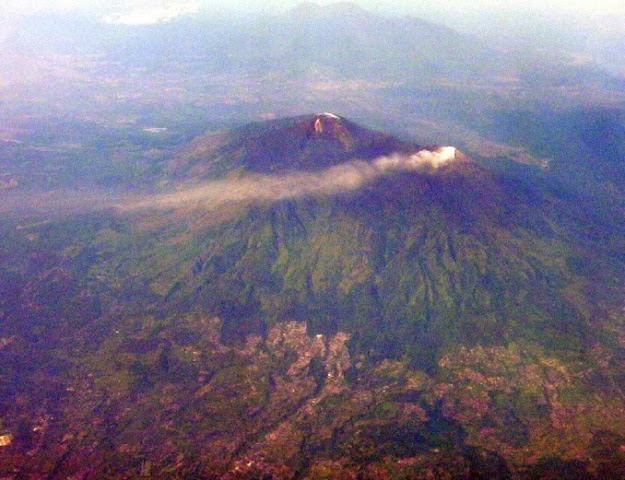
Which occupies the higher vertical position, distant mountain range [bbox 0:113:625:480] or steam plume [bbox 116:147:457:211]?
steam plume [bbox 116:147:457:211]

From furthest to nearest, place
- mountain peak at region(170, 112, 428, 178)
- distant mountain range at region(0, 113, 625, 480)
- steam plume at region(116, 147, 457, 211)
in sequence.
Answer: mountain peak at region(170, 112, 428, 178)
steam plume at region(116, 147, 457, 211)
distant mountain range at region(0, 113, 625, 480)

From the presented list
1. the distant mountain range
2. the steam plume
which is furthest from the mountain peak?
the steam plume

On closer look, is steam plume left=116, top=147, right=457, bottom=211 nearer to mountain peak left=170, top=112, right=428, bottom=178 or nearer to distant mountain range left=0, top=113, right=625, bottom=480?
distant mountain range left=0, top=113, right=625, bottom=480

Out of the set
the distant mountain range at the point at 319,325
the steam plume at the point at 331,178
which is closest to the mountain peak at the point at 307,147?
the distant mountain range at the point at 319,325

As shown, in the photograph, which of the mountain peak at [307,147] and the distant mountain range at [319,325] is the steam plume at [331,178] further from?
the mountain peak at [307,147]

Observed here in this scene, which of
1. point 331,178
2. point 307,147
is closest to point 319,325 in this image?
point 331,178

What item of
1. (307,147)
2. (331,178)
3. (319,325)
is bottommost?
(319,325)

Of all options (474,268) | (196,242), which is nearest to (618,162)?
(474,268)

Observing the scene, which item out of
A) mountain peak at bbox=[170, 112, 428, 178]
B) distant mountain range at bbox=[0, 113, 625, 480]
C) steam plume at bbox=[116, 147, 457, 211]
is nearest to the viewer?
distant mountain range at bbox=[0, 113, 625, 480]

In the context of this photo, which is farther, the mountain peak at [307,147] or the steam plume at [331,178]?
the mountain peak at [307,147]

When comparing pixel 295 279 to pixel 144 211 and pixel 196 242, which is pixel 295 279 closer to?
pixel 196 242

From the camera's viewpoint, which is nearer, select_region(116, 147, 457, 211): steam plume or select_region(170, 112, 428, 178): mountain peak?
select_region(116, 147, 457, 211): steam plume

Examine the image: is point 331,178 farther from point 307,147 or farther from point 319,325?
point 319,325
